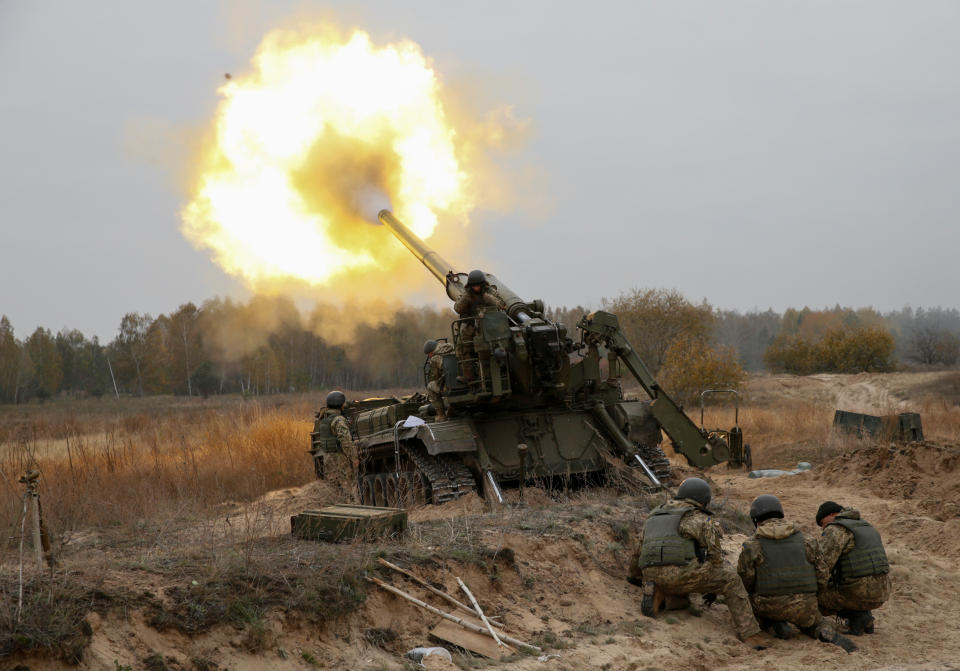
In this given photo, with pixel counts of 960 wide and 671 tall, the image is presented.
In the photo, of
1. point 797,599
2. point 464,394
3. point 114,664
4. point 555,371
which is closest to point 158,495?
point 464,394

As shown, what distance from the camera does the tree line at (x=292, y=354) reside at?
3666 cm

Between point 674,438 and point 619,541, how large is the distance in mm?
4372

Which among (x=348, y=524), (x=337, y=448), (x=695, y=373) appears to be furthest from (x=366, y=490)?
(x=695, y=373)

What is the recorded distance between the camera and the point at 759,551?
26.5 ft

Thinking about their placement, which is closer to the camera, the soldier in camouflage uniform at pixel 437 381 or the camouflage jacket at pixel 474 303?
the camouflage jacket at pixel 474 303

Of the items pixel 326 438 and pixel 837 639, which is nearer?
pixel 837 639

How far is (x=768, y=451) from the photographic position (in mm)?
20922

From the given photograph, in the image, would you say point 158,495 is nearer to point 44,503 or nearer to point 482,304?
point 44,503

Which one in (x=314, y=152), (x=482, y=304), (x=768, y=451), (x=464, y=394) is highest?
(x=314, y=152)

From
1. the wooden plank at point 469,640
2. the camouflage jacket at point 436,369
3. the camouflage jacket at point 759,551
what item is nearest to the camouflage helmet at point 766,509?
the camouflage jacket at point 759,551

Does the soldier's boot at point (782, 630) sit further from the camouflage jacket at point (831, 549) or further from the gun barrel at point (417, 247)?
the gun barrel at point (417, 247)

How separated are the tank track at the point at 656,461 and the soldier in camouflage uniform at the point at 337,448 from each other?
14.1ft

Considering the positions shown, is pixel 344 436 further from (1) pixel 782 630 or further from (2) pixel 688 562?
(1) pixel 782 630

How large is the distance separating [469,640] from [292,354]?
134 ft
